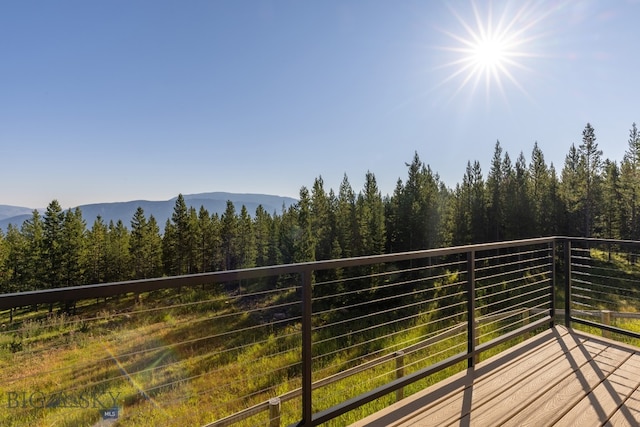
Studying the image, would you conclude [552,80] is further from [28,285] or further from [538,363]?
[28,285]

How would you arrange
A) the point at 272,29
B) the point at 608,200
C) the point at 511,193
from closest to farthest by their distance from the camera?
the point at 272,29, the point at 608,200, the point at 511,193

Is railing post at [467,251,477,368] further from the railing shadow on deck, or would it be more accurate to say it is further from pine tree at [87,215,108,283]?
pine tree at [87,215,108,283]

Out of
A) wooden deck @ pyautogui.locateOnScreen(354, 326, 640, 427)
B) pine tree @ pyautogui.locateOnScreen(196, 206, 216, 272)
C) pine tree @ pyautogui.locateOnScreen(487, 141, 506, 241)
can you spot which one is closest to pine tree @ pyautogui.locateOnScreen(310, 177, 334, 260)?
pine tree @ pyautogui.locateOnScreen(196, 206, 216, 272)

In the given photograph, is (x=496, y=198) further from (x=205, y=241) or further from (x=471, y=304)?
(x=471, y=304)

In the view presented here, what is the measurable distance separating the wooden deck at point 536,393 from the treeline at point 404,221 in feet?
66.0

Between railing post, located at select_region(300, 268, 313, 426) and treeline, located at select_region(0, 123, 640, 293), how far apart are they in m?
20.9

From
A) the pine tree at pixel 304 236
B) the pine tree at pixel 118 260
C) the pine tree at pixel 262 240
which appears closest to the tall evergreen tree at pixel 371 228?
the pine tree at pixel 304 236

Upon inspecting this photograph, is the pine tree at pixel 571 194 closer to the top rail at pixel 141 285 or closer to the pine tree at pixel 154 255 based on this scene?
the top rail at pixel 141 285

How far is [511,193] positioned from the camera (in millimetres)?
24469

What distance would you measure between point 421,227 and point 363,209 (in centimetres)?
450

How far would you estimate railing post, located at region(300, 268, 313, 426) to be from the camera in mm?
1625

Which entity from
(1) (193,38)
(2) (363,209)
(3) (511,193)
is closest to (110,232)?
(2) (363,209)

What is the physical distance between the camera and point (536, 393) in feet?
6.86

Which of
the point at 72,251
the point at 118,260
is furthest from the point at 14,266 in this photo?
the point at 118,260
